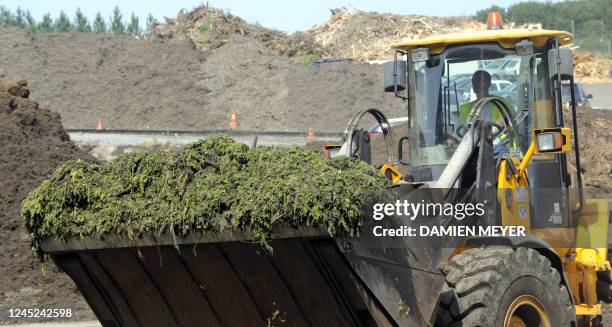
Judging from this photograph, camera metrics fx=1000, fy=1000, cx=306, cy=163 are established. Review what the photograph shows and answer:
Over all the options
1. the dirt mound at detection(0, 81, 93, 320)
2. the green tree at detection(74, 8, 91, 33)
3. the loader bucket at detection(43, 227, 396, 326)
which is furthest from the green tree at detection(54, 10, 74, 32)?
the loader bucket at detection(43, 227, 396, 326)

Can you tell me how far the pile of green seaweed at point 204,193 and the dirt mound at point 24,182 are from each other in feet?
10.8

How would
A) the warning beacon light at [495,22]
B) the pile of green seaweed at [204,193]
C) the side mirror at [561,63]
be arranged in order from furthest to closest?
the warning beacon light at [495,22]
the side mirror at [561,63]
the pile of green seaweed at [204,193]

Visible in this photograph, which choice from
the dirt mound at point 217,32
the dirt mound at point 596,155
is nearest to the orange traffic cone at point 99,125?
the dirt mound at point 217,32

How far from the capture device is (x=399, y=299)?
6.26m

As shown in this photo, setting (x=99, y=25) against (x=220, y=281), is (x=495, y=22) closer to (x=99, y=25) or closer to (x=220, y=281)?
(x=220, y=281)

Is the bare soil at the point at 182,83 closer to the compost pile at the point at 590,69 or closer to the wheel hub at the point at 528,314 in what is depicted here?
the compost pile at the point at 590,69

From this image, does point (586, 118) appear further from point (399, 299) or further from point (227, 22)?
point (227, 22)

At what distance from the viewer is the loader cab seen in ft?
27.5

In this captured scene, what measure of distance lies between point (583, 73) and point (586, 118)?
24747 mm

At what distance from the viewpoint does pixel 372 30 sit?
2082 inches

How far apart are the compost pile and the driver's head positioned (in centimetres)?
4118

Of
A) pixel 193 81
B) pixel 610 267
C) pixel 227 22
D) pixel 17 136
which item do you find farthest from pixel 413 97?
pixel 227 22

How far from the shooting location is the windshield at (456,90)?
8.42m

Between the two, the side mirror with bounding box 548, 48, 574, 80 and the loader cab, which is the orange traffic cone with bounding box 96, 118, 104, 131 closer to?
the loader cab
